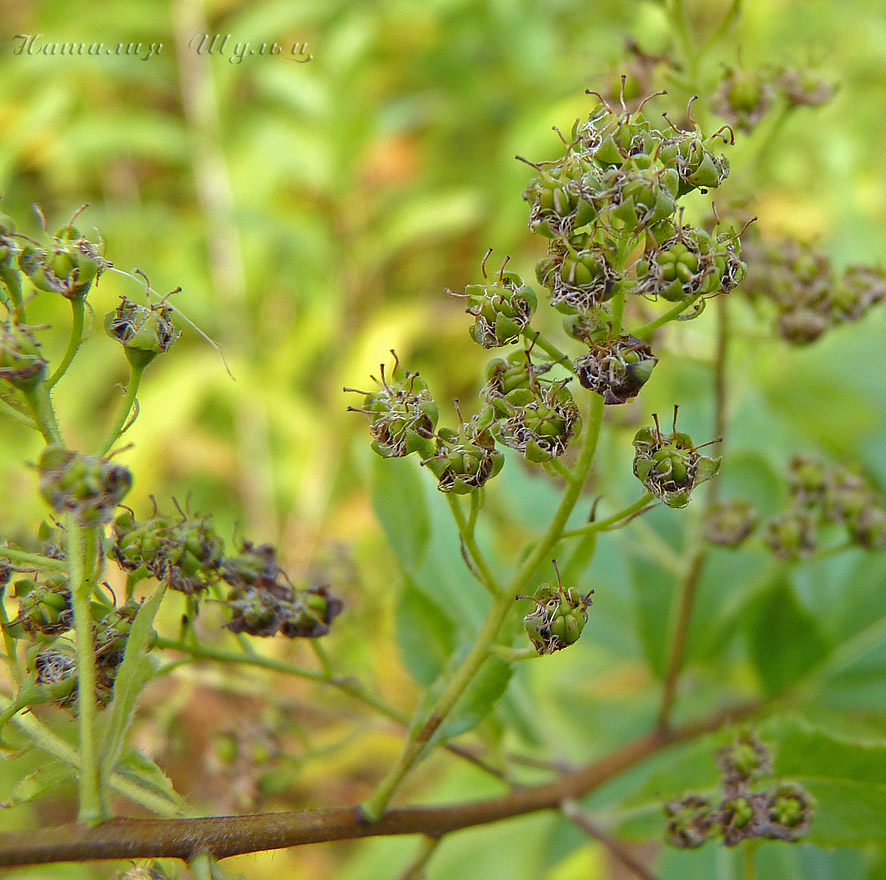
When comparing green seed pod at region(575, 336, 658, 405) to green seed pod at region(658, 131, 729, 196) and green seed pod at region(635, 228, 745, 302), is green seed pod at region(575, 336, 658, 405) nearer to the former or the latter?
green seed pod at region(635, 228, 745, 302)

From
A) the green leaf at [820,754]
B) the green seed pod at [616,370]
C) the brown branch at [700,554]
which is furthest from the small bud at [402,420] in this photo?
the green leaf at [820,754]

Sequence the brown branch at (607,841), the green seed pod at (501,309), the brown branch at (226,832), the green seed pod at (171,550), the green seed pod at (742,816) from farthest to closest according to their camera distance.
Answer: the brown branch at (607,841) < the green seed pod at (742,816) < the green seed pod at (171,550) < the green seed pod at (501,309) < the brown branch at (226,832)

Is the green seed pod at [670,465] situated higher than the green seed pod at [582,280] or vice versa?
the green seed pod at [582,280]

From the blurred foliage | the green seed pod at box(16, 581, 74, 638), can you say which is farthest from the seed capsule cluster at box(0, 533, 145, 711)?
the blurred foliage

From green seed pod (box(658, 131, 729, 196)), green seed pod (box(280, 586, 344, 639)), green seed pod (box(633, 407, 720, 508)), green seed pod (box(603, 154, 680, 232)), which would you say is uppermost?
green seed pod (box(658, 131, 729, 196))

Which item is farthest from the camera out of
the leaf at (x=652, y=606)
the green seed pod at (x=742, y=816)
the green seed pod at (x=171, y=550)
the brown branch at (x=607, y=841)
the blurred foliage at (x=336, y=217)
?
the blurred foliage at (x=336, y=217)

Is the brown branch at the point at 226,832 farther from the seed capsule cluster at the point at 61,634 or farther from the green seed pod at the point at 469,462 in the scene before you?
the green seed pod at the point at 469,462
